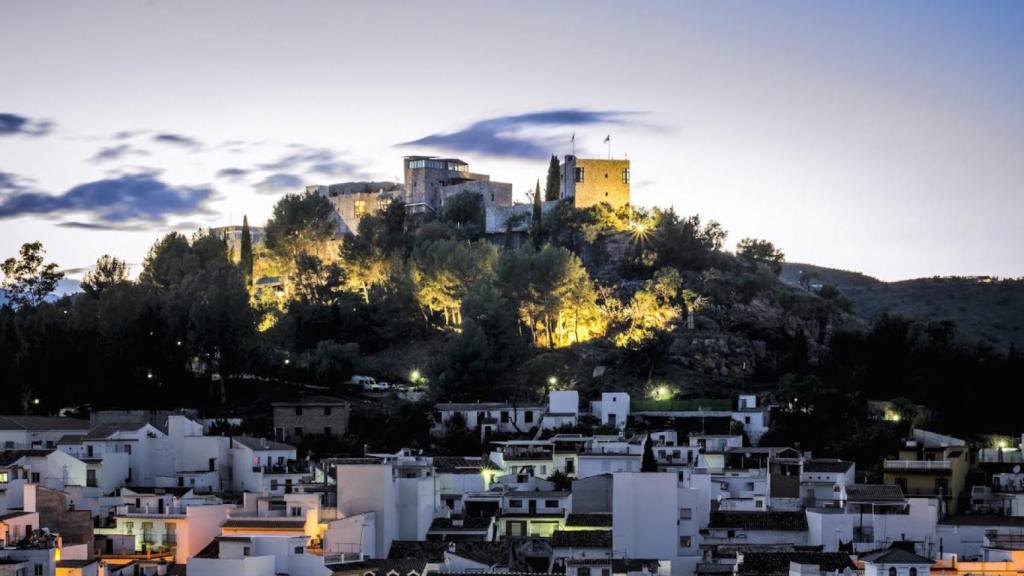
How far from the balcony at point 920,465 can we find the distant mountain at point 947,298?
41.8 meters

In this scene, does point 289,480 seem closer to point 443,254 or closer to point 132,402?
point 132,402

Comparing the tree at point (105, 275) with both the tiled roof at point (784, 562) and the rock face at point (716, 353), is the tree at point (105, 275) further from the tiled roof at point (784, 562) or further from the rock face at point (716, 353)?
the tiled roof at point (784, 562)

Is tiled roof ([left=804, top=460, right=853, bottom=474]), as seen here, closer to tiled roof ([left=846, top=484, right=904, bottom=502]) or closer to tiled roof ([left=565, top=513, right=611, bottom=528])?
tiled roof ([left=846, top=484, right=904, bottom=502])

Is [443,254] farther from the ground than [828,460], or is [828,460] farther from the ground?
[443,254]

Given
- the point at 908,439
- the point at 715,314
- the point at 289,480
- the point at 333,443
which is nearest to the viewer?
the point at 289,480

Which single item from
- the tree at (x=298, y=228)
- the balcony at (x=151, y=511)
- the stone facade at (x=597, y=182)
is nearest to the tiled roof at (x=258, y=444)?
the balcony at (x=151, y=511)

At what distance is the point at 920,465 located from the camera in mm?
41406

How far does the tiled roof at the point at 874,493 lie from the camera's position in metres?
35.8

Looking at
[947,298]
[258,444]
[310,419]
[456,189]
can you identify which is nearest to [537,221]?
[456,189]

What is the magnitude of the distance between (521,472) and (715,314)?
1666 centimetres

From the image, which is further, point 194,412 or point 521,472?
point 194,412

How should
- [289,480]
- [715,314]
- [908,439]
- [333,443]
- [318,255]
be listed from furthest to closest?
[318,255] → [715,314] → [333,443] → [908,439] → [289,480]

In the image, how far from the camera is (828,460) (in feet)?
136

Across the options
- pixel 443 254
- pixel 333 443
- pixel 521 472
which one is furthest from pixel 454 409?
pixel 443 254
